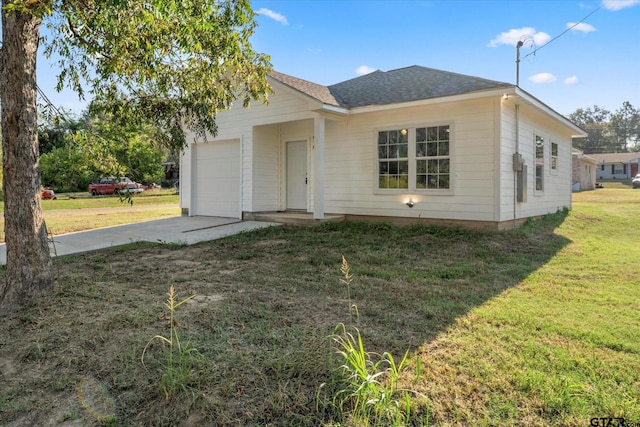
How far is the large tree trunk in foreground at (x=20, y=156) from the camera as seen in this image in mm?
3545

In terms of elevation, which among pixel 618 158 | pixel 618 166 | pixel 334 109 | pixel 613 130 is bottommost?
pixel 334 109

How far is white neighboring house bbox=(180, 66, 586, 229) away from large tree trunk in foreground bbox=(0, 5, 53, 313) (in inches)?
143

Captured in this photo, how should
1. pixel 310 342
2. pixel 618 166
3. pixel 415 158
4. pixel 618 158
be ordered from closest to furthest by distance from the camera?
pixel 310 342
pixel 415 158
pixel 618 158
pixel 618 166

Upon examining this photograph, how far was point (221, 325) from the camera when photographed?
3266mm

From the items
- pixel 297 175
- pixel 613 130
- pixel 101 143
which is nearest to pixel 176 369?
pixel 101 143

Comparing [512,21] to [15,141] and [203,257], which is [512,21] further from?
[15,141]

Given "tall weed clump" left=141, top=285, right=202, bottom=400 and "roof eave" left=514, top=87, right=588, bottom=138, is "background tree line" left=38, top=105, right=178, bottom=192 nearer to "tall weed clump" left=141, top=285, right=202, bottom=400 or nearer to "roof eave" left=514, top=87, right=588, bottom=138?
"tall weed clump" left=141, top=285, right=202, bottom=400

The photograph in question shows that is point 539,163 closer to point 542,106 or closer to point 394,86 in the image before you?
point 542,106

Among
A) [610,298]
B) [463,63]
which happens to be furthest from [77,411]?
[463,63]

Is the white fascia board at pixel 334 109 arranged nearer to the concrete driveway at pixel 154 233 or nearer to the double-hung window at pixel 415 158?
the double-hung window at pixel 415 158

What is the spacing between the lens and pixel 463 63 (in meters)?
16.2

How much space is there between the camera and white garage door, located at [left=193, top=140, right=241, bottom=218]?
11.2m

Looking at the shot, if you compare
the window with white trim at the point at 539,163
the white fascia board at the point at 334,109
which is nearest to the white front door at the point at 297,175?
the white fascia board at the point at 334,109

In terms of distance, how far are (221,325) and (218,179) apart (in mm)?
8904
